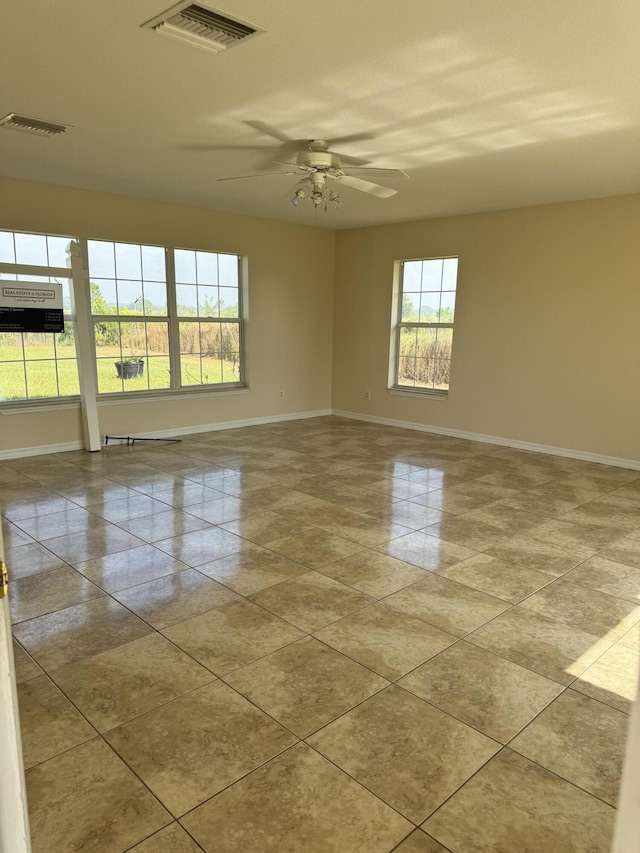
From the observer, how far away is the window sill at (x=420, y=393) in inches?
280

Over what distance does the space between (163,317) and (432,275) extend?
10.7ft

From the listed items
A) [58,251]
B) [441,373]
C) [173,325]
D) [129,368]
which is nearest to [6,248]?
[58,251]

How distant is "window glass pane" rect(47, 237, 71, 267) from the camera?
562cm

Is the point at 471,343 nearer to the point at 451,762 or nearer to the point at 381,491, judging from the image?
the point at 381,491

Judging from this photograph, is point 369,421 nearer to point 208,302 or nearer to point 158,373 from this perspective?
point 208,302

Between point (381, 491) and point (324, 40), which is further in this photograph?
point (381, 491)

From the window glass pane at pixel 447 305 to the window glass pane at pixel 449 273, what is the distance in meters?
0.07

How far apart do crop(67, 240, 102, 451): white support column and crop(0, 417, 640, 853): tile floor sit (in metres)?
1.44

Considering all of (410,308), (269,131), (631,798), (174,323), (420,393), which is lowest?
(420,393)

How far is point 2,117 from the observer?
11.6 ft

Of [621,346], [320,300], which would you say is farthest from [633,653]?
[320,300]

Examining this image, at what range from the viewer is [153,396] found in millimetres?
6543

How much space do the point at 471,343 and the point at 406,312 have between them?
1.10 m

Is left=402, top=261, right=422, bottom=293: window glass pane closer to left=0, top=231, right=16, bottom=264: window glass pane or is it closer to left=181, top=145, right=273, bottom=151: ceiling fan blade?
left=181, top=145, right=273, bottom=151: ceiling fan blade
